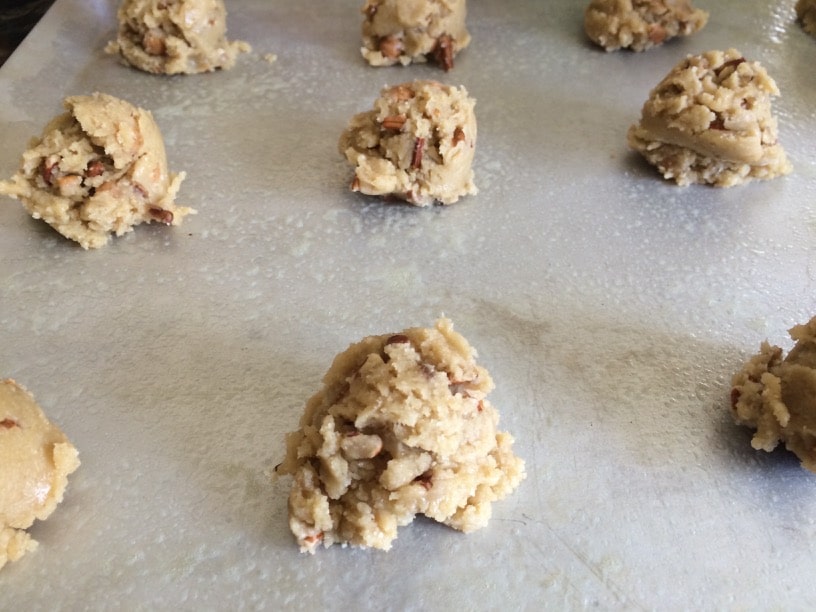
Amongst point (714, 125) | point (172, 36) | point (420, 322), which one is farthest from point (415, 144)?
point (172, 36)

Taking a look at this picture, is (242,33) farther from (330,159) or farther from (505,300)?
(505,300)

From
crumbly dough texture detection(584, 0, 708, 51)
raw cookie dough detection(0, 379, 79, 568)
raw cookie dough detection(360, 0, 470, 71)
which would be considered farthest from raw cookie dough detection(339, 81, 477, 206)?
raw cookie dough detection(0, 379, 79, 568)

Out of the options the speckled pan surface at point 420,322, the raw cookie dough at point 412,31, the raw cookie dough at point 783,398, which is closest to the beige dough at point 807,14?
the speckled pan surface at point 420,322

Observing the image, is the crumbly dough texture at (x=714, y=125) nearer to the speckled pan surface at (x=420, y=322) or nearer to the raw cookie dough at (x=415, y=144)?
the speckled pan surface at (x=420, y=322)

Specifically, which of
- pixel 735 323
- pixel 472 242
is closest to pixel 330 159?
pixel 472 242

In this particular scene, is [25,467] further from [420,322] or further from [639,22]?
[639,22]

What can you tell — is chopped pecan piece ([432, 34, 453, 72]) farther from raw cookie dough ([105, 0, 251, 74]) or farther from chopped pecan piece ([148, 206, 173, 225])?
chopped pecan piece ([148, 206, 173, 225])

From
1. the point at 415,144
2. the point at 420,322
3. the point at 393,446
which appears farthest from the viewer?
the point at 415,144
